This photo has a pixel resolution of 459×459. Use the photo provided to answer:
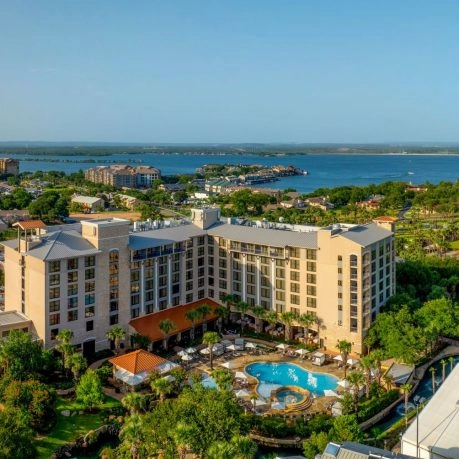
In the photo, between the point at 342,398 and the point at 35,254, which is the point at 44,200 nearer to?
the point at 35,254

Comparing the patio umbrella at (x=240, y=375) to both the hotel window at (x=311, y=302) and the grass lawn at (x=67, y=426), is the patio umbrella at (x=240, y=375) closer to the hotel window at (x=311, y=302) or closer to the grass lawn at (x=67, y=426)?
the grass lawn at (x=67, y=426)

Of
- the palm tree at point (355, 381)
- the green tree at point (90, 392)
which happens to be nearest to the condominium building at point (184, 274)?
the green tree at point (90, 392)

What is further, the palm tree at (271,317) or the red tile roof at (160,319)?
the palm tree at (271,317)

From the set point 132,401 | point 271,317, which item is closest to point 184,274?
point 271,317

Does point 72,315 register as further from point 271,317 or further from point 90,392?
point 271,317

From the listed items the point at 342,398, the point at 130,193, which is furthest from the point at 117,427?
the point at 130,193

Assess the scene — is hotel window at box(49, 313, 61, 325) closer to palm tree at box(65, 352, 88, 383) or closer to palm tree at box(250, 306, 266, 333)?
palm tree at box(65, 352, 88, 383)

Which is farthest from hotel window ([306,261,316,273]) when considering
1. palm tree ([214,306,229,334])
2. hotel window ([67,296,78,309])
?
hotel window ([67,296,78,309])
